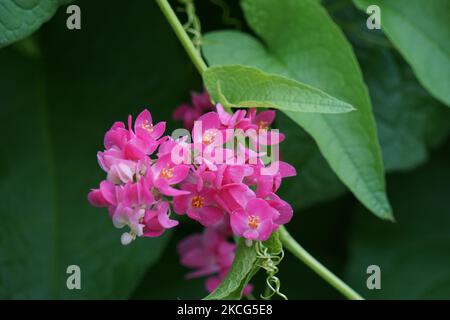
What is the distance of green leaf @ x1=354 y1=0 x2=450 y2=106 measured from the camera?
1.02 metres

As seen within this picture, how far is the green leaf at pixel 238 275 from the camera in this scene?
73 cm

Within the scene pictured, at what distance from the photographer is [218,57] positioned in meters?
0.96

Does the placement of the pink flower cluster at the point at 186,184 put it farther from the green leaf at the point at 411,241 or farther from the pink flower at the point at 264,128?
the green leaf at the point at 411,241

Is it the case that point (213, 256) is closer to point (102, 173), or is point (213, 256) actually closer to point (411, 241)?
point (102, 173)

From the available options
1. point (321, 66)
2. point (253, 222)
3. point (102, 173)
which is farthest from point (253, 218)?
point (102, 173)

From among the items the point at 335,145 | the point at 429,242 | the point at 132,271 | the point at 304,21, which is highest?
the point at 304,21

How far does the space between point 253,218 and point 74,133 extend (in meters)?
0.51

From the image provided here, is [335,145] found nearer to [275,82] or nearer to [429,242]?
[275,82]

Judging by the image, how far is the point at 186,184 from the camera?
72cm

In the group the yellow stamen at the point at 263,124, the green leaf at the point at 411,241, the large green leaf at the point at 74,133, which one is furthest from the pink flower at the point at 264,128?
the green leaf at the point at 411,241

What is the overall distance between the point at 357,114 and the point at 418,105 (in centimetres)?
37

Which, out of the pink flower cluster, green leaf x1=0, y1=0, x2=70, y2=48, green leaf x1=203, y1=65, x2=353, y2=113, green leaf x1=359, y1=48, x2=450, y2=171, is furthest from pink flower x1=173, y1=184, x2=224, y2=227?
green leaf x1=359, y1=48, x2=450, y2=171

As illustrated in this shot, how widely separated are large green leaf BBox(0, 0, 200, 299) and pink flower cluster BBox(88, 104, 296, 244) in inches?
14.2

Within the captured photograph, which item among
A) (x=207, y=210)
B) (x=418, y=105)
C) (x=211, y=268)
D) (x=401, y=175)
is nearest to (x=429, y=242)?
(x=401, y=175)
